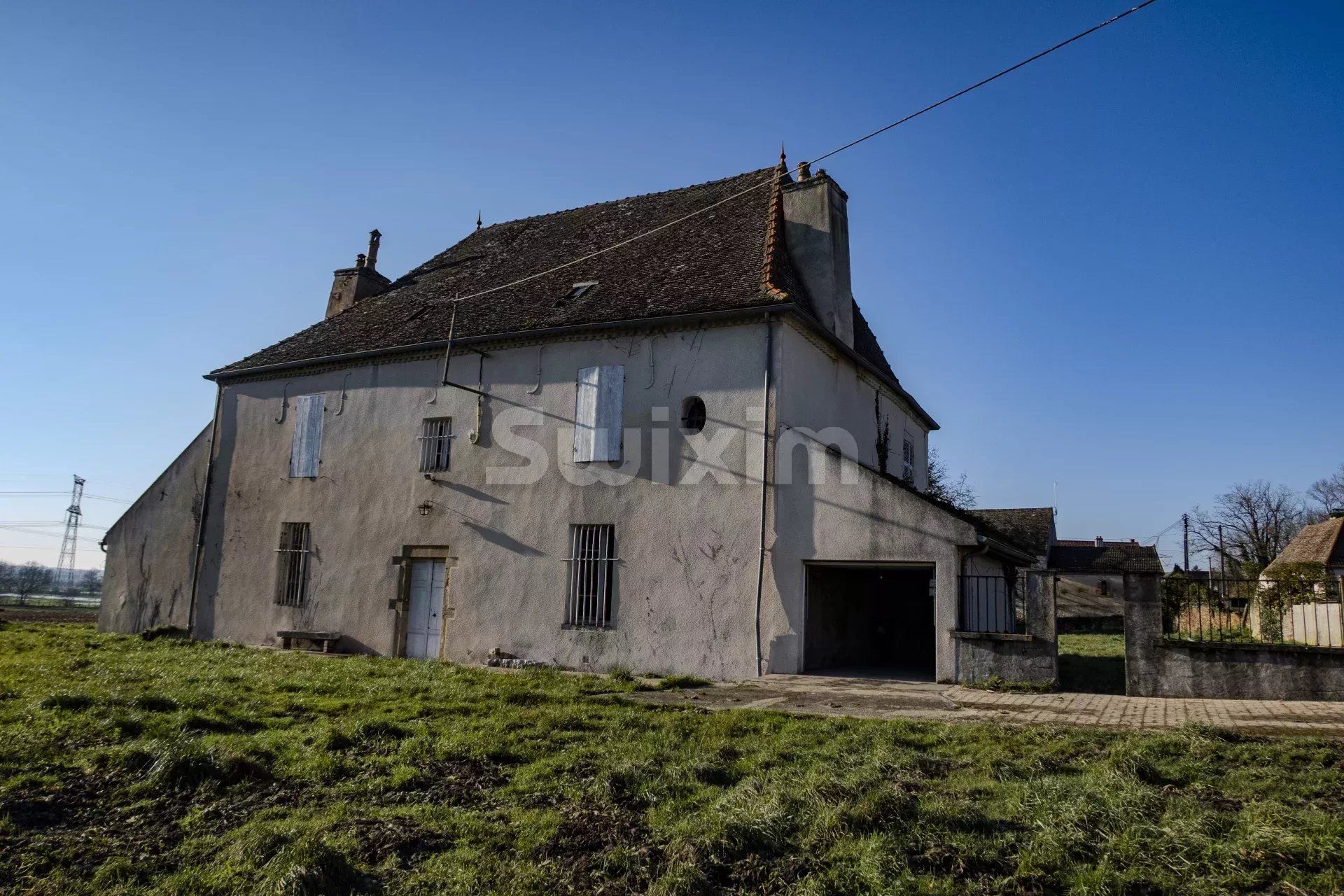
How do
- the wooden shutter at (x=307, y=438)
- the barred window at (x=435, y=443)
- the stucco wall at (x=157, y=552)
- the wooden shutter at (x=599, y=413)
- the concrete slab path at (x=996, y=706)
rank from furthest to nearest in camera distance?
the stucco wall at (x=157, y=552), the wooden shutter at (x=307, y=438), the barred window at (x=435, y=443), the wooden shutter at (x=599, y=413), the concrete slab path at (x=996, y=706)

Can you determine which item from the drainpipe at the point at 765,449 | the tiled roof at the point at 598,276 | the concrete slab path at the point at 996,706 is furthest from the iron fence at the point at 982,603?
the tiled roof at the point at 598,276

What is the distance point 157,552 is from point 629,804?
730 inches

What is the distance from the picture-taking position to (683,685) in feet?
40.9

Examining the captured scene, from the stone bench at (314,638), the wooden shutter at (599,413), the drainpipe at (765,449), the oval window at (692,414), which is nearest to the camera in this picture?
the drainpipe at (765,449)

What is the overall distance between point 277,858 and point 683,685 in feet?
25.5

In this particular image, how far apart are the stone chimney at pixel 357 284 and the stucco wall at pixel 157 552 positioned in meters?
4.35

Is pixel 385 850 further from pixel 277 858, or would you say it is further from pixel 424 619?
pixel 424 619

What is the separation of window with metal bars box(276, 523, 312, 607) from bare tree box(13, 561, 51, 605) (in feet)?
141

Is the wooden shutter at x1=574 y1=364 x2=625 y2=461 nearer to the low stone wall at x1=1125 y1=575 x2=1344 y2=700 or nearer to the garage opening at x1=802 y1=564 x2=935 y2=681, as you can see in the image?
the garage opening at x1=802 y1=564 x2=935 y2=681

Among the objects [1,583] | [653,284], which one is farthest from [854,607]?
[1,583]

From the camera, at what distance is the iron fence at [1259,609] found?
12023 mm

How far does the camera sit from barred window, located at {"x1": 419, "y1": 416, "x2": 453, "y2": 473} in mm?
16828

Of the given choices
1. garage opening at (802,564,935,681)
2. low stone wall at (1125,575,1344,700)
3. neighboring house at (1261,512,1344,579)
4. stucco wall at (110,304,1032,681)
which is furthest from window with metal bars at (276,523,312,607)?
neighboring house at (1261,512,1344,579)

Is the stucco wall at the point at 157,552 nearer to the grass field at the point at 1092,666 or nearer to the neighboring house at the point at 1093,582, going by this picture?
the grass field at the point at 1092,666
